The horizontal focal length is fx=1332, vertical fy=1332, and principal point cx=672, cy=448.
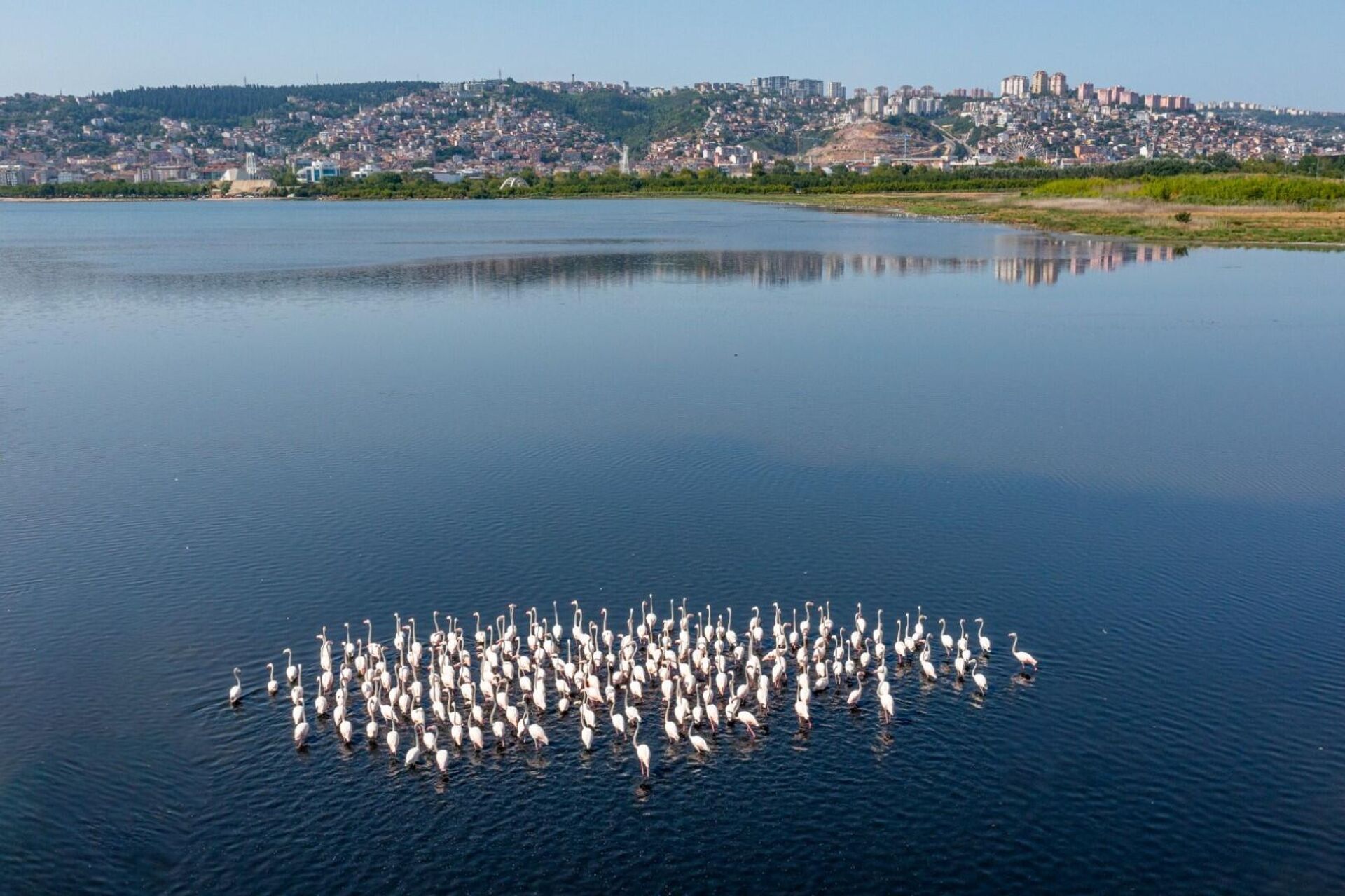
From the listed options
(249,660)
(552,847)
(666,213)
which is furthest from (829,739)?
Answer: (666,213)

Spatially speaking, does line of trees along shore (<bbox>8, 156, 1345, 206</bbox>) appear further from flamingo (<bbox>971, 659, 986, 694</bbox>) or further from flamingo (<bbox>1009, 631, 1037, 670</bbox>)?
flamingo (<bbox>971, 659, 986, 694</bbox>)

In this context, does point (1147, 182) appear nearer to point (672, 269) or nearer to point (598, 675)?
point (672, 269)

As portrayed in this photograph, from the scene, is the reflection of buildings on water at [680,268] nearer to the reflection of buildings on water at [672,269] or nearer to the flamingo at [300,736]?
the reflection of buildings on water at [672,269]

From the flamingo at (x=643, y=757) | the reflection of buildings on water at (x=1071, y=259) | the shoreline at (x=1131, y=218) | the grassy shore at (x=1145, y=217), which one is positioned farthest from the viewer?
the grassy shore at (x=1145, y=217)

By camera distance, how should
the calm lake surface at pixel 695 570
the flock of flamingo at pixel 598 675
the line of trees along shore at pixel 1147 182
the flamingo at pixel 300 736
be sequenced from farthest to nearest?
the line of trees along shore at pixel 1147 182 → the flock of flamingo at pixel 598 675 → the flamingo at pixel 300 736 → the calm lake surface at pixel 695 570

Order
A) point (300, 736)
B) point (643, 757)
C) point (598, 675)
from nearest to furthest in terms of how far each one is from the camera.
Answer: point (643, 757) < point (300, 736) < point (598, 675)

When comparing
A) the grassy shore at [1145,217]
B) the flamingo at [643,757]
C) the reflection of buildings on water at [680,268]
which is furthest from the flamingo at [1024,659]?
the grassy shore at [1145,217]

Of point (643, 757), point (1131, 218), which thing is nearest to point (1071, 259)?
point (1131, 218)
